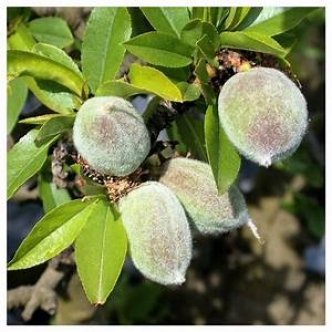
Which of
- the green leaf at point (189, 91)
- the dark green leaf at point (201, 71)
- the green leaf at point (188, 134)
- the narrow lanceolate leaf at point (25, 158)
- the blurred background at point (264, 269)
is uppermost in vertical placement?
the dark green leaf at point (201, 71)

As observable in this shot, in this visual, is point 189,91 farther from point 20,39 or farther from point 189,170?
point 20,39

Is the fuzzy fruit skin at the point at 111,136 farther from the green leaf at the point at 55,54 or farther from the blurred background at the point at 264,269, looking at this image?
the blurred background at the point at 264,269

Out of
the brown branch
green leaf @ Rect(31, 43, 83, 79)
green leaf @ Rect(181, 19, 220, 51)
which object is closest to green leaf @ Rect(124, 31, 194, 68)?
green leaf @ Rect(181, 19, 220, 51)

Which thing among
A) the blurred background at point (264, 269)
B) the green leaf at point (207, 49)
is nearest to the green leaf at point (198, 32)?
the green leaf at point (207, 49)

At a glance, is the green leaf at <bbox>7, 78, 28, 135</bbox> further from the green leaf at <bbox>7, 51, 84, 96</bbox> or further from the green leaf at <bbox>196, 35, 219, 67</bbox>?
the green leaf at <bbox>196, 35, 219, 67</bbox>
